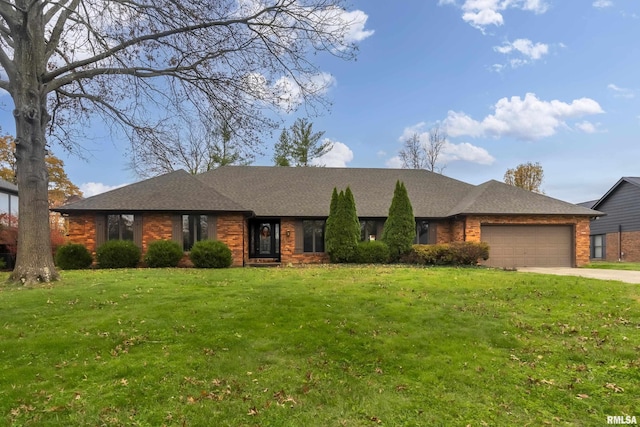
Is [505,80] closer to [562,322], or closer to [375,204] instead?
[375,204]

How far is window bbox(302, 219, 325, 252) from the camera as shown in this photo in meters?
19.6

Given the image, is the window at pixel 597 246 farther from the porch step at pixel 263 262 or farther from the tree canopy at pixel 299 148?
the porch step at pixel 263 262

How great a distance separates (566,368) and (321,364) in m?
3.07

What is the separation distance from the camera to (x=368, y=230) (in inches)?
792

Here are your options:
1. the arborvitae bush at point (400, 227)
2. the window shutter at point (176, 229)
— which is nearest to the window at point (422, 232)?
the arborvitae bush at point (400, 227)

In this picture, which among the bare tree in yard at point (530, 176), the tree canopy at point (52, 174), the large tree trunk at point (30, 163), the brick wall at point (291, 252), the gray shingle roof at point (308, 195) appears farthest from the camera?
the bare tree in yard at point (530, 176)

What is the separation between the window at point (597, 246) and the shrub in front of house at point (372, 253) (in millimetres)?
20747

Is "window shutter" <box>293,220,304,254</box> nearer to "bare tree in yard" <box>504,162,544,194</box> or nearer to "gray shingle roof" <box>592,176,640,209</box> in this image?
"gray shingle roof" <box>592,176,640,209</box>

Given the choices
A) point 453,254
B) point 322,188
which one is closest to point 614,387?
point 453,254

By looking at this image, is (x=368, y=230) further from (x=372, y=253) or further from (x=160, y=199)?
(x=160, y=199)

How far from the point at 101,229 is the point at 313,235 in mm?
9358

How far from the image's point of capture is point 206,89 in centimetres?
883

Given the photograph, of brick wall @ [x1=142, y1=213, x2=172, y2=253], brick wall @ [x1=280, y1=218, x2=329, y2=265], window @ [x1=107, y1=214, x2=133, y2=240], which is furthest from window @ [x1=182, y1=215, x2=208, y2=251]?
brick wall @ [x1=280, y1=218, x2=329, y2=265]

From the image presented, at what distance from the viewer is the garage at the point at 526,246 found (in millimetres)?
19078
